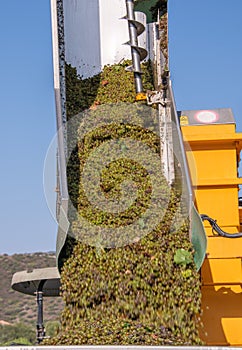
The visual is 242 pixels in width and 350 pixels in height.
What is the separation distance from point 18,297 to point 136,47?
14341 mm

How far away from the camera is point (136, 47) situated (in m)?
4.80

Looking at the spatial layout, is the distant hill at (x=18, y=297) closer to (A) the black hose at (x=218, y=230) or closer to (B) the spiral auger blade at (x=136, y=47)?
(B) the spiral auger blade at (x=136, y=47)

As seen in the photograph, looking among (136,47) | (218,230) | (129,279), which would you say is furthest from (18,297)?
(129,279)

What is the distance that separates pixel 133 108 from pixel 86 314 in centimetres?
165

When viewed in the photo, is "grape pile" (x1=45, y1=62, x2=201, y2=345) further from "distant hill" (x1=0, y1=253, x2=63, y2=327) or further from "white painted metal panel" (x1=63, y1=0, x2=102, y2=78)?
"distant hill" (x1=0, y1=253, x2=63, y2=327)

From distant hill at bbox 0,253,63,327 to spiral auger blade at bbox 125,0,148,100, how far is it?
1049 centimetres

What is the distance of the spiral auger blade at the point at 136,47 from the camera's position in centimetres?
477

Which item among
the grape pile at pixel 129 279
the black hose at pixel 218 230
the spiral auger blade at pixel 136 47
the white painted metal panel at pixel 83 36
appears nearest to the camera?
the grape pile at pixel 129 279

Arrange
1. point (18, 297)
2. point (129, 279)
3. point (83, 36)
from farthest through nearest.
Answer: point (18, 297), point (83, 36), point (129, 279)

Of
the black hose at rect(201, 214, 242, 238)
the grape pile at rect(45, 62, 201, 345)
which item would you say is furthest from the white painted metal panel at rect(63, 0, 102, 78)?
the black hose at rect(201, 214, 242, 238)

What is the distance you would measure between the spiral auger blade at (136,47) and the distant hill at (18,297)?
1049cm

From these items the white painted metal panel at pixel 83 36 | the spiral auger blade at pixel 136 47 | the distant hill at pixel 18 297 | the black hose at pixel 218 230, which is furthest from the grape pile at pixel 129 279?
the distant hill at pixel 18 297

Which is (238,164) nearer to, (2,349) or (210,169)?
(210,169)

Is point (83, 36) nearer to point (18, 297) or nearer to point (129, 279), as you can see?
point (129, 279)
